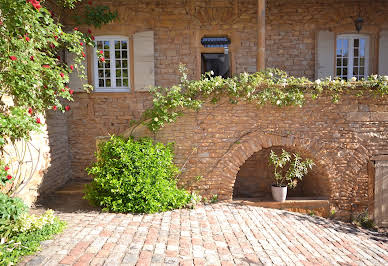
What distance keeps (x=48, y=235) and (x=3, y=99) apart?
234cm

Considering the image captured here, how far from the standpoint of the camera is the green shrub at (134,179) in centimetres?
471

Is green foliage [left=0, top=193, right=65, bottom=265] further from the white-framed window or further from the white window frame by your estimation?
the white-framed window

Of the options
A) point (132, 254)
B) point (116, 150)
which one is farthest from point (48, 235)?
point (116, 150)

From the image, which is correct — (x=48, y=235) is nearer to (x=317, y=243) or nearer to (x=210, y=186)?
(x=210, y=186)

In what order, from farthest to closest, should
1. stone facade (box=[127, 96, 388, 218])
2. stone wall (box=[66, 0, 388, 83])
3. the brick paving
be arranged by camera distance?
stone wall (box=[66, 0, 388, 83])
stone facade (box=[127, 96, 388, 218])
the brick paving

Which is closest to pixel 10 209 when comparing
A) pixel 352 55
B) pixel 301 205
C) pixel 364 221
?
pixel 301 205

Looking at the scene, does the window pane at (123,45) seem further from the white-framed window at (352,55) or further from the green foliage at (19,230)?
the white-framed window at (352,55)

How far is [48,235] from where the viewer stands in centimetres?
365

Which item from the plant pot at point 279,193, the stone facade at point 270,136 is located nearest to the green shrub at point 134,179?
the stone facade at point 270,136

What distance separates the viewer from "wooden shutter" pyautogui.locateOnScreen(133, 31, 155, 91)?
7461mm

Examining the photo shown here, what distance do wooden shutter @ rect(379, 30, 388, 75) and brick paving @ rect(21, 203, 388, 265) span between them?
15.9 ft

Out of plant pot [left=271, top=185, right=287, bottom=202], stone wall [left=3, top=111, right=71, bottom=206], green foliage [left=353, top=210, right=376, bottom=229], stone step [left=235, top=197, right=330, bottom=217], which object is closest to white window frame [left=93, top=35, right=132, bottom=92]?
stone wall [left=3, top=111, right=71, bottom=206]

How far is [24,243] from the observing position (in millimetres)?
3352

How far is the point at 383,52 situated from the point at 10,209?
30.9 feet
